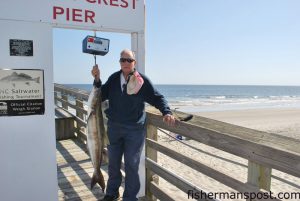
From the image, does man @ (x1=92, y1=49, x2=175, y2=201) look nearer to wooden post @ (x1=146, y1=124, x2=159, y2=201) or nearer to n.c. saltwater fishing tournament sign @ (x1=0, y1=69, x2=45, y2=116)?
wooden post @ (x1=146, y1=124, x2=159, y2=201)

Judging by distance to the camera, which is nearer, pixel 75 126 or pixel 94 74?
pixel 94 74

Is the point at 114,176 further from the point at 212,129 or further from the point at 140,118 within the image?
the point at 212,129

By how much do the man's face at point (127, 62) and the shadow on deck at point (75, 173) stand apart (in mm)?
1762

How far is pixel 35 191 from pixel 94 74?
1459mm

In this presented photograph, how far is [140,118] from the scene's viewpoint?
11.6 ft

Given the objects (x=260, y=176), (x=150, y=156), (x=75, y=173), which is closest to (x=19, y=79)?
(x=150, y=156)

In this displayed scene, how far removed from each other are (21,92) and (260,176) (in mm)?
2439

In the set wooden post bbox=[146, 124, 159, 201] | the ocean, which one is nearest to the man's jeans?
wooden post bbox=[146, 124, 159, 201]

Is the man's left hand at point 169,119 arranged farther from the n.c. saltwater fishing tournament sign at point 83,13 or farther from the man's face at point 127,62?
the n.c. saltwater fishing tournament sign at point 83,13

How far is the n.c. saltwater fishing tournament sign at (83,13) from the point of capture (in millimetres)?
3299

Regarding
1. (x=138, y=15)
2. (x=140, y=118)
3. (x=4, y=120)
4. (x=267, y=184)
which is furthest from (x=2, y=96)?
(x=267, y=184)

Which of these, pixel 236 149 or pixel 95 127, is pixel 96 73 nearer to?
pixel 95 127

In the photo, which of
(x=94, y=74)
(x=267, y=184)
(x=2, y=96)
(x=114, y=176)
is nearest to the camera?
(x=267, y=184)

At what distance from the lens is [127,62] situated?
349 cm
